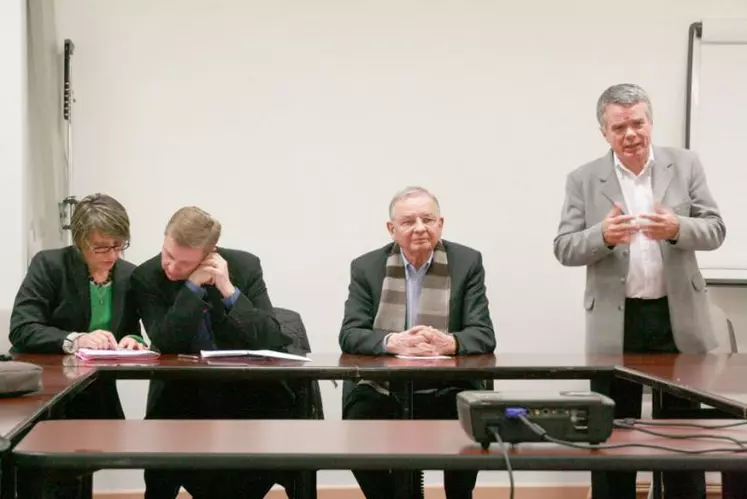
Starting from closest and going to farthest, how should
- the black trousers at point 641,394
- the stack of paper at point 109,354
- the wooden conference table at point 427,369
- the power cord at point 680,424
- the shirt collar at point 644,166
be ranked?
the power cord at point 680,424, the wooden conference table at point 427,369, the black trousers at point 641,394, the stack of paper at point 109,354, the shirt collar at point 644,166

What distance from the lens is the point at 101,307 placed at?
3.31 metres

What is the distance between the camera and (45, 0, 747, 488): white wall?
431 cm

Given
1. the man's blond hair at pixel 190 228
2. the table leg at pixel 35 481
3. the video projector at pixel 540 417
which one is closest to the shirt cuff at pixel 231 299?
the man's blond hair at pixel 190 228

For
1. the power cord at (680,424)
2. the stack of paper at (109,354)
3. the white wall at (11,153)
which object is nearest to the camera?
the power cord at (680,424)

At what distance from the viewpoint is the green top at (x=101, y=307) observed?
3293mm

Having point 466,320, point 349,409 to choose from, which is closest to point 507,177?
point 466,320

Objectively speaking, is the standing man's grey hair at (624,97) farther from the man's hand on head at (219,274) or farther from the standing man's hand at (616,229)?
the man's hand on head at (219,274)

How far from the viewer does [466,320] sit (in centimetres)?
337

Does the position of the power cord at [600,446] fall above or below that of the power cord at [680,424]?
above

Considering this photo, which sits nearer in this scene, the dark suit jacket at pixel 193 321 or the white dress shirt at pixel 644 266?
the dark suit jacket at pixel 193 321

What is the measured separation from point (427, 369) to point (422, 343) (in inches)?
15.3

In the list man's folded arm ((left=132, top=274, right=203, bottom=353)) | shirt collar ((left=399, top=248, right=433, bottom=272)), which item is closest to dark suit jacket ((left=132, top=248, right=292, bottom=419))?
man's folded arm ((left=132, top=274, right=203, bottom=353))

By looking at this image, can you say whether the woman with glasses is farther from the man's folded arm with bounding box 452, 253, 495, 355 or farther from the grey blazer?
the grey blazer

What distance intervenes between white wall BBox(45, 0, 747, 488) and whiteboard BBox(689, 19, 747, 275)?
0.31 ft
